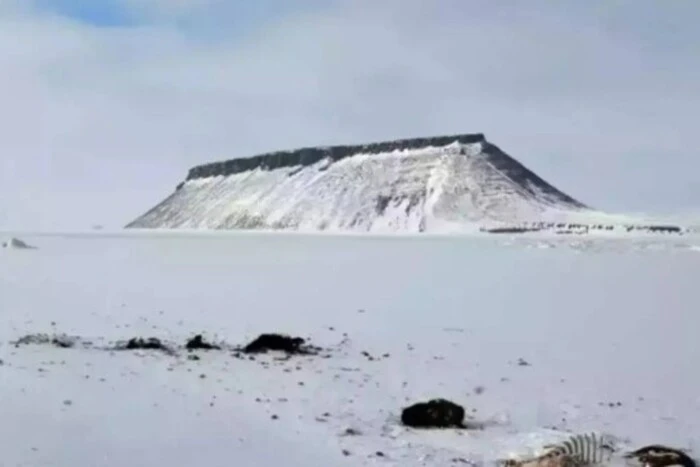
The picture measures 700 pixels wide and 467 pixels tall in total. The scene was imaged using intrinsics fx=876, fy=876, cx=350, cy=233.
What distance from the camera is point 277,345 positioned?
14320 mm

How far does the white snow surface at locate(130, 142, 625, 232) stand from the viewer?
156 meters

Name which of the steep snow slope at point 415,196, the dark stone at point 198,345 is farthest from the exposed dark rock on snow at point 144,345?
the steep snow slope at point 415,196

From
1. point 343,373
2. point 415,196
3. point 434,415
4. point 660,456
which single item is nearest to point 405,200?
point 415,196

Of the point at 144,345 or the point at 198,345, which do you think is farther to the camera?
the point at 198,345

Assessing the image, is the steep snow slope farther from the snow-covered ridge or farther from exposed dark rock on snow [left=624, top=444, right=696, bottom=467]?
exposed dark rock on snow [left=624, top=444, right=696, bottom=467]

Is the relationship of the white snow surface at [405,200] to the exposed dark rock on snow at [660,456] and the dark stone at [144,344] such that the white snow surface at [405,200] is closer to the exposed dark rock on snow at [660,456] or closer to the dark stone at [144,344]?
the dark stone at [144,344]

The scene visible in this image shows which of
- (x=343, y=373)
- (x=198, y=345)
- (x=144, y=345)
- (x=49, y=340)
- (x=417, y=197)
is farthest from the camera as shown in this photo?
(x=417, y=197)

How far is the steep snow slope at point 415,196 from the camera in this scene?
158625 millimetres

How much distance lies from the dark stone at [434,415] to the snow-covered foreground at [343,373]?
0.19m

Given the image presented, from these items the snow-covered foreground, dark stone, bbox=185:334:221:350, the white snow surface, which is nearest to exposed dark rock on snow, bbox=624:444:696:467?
the snow-covered foreground

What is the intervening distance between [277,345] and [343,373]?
2.11 metres

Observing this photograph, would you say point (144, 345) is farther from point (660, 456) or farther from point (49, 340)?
point (660, 456)

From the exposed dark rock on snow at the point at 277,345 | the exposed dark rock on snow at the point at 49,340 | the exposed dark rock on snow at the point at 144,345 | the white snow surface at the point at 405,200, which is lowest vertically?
the exposed dark rock on snow at the point at 49,340

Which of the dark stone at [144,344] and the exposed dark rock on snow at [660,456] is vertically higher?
the dark stone at [144,344]
